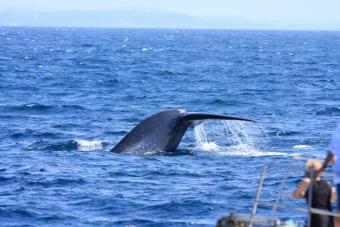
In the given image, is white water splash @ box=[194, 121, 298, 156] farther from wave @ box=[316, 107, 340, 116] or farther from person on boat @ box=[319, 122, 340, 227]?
person on boat @ box=[319, 122, 340, 227]

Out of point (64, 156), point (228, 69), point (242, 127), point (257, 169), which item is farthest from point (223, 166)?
point (228, 69)

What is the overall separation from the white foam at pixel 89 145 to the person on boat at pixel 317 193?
15.6m

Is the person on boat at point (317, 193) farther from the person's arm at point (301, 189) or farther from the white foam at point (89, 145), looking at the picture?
the white foam at point (89, 145)

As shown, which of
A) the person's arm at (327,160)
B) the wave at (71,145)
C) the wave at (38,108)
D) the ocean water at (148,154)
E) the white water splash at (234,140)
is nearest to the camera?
the person's arm at (327,160)

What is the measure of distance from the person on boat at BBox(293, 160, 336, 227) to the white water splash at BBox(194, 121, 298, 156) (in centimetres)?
1282

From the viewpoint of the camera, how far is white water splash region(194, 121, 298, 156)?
24938mm

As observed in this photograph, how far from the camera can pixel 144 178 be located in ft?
67.8

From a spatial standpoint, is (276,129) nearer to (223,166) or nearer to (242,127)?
(242,127)

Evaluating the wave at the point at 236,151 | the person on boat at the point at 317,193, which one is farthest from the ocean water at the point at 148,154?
the person on boat at the point at 317,193

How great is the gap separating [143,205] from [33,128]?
43.1 feet

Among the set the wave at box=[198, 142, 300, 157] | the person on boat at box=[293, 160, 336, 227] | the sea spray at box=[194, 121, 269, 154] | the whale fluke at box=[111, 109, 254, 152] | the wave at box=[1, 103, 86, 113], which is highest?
the person on boat at box=[293, 160, 336, 227]

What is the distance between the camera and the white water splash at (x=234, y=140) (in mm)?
24938

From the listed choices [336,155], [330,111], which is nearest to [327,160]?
[336,155]

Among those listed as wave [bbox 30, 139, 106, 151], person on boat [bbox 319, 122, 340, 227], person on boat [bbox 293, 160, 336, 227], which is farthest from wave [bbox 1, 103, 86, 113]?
person on boat [bbox 319, 122, 340, 227]
